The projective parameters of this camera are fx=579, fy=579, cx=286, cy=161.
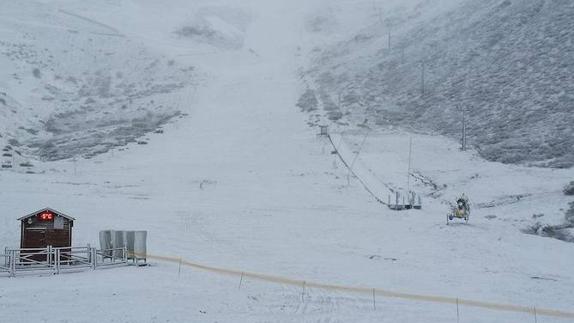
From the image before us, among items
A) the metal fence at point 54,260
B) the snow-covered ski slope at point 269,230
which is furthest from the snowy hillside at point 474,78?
the metal fence at point 54,260

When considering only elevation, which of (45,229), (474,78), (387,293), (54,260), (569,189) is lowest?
(387,293)

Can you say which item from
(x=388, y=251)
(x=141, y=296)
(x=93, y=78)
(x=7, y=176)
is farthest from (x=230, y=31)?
(x=141, y=296)

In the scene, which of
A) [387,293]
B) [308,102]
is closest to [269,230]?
[387,293]

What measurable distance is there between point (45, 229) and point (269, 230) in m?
11.4

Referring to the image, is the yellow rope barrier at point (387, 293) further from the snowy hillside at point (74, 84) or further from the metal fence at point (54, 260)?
the snowy hillside at point (74, 84)

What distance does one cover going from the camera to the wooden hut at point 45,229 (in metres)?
22.3

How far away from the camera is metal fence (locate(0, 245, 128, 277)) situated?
783 inches

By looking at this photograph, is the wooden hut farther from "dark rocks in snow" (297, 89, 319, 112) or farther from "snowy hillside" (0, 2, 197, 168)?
"dark rocks in snow" (297, 89, 319, 112)

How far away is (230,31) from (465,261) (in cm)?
9349

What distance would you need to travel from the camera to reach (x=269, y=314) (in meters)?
16.7

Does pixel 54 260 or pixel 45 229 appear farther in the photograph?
pixel 45 229

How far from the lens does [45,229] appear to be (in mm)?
22562

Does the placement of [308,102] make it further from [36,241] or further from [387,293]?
[387,293]

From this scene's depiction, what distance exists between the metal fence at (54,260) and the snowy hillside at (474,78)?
2875 centimetres
